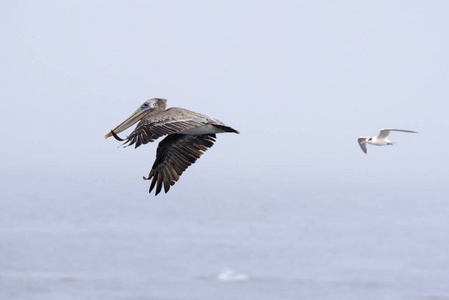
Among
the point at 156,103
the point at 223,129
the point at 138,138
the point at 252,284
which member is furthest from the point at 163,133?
the point at 252,284

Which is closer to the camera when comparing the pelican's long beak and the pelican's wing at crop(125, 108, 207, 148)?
the pelican's wing at crop(125, 108, 207, 148)

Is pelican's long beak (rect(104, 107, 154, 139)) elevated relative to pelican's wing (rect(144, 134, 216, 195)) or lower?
elevated

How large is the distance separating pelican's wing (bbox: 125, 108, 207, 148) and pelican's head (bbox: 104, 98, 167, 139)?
129 centimetres

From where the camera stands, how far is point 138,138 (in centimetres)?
1366

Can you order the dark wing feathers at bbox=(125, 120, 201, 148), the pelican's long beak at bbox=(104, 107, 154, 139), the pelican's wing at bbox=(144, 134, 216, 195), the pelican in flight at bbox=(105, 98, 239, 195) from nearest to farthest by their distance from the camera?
1. the dark wing feathers at bbox=(125, 120, 201, 148)
2. the pelican in flight at bbox=(105, 98, 239, 195)
3. the pelican's long beak at bbox=(104, 107, 154, 139)
4. the pelican's wing at bbox=(144, 134, 216, 195)

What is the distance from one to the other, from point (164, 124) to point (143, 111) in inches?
86.2

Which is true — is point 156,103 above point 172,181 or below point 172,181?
above

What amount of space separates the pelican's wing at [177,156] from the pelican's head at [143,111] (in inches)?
31.9

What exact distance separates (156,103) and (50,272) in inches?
7010

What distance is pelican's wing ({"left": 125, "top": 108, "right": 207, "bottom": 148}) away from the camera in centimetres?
1368

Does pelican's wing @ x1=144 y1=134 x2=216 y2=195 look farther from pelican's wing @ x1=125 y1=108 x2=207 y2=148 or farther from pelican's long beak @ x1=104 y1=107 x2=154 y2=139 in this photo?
pelican's wing @ x1=125 y1=108 x2=207 y2=148

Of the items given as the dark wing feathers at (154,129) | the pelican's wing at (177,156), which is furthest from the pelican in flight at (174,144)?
the dark wing feathers at (154,129)

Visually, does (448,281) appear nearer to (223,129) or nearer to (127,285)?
(127,285)

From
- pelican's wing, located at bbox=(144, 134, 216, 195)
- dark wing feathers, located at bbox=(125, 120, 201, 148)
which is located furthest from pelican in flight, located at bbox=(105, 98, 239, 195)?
dark wing feathers, located at bbox=(125, 120, 201, 148)
